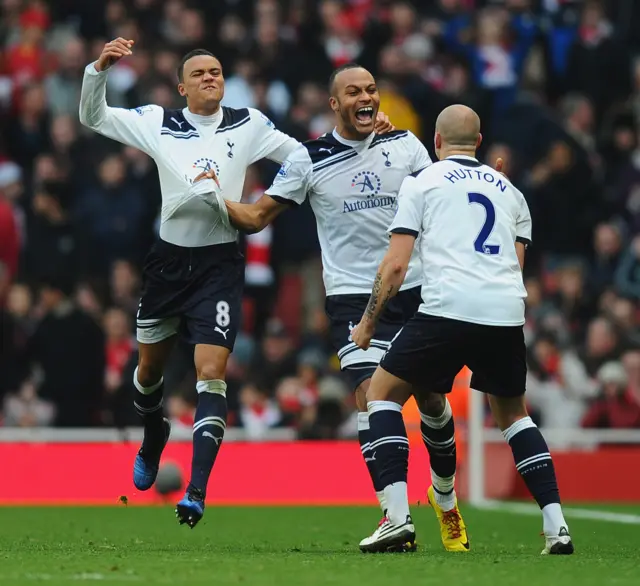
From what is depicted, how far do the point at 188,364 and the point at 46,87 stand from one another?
4173mm

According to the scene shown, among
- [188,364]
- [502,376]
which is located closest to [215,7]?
[188,364]

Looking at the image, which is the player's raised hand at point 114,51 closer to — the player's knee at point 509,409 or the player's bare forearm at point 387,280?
the player's bare forearm at point 387,280

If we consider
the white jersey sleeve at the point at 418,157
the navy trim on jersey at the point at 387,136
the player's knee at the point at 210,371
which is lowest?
the player's knee at the point at 210,371

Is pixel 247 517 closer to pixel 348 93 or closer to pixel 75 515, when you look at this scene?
pixel 75 515

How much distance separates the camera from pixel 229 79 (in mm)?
18516

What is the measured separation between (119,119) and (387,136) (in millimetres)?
1610

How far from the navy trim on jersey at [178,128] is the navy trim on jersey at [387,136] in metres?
1.06

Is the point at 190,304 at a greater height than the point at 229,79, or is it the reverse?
the point at 229,79

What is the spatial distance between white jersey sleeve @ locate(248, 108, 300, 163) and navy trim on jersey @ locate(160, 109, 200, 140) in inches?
15.3

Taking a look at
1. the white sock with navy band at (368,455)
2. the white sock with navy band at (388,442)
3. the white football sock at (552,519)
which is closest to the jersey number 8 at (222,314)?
the white sock with navy band at (368,455)

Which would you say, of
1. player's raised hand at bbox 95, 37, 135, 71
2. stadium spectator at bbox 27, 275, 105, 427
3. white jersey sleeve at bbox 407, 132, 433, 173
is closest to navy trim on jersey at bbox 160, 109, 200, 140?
player's raised hand at bbox 95, 37, 135, 71

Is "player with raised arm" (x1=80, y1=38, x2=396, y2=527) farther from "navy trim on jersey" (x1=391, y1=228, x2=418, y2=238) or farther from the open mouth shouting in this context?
"navy trim on jersey" (x1=391, y1=228, x2=418, y2=238)

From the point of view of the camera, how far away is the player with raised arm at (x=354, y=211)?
9.40m

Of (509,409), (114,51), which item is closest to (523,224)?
(509,409)
